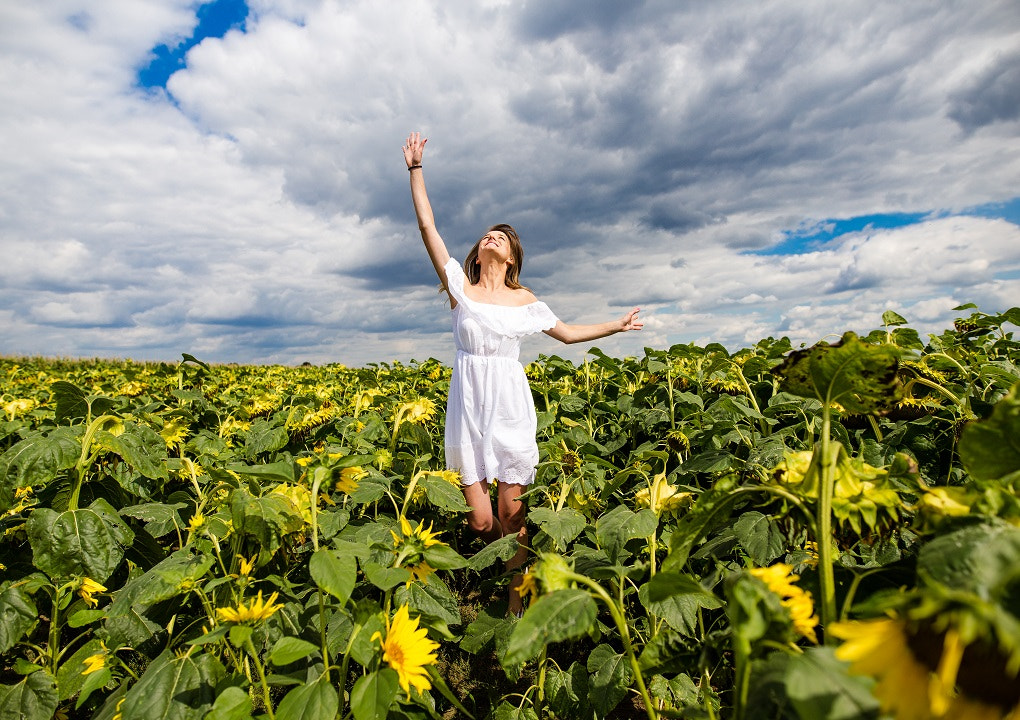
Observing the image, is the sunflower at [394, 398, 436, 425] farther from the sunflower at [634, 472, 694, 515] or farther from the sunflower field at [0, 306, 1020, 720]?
the sunflower at [634, 472, 694, 515]

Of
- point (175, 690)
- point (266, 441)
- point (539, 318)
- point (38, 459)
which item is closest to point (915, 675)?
point (175, 690)

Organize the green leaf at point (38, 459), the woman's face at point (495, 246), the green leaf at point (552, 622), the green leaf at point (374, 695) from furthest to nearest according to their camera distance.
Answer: the woman's face at point (495, 246) < the green leaf at point (38, 459) < the green leaf at point (374, 695) < the green leaf at point (552, 622)

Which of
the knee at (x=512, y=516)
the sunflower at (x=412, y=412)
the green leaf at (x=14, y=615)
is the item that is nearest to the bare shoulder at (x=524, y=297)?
the sunflower at (x=412, y=412)

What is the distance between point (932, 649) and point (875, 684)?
8cm

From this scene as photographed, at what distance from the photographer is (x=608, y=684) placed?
1.71m

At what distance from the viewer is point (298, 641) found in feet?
4.73

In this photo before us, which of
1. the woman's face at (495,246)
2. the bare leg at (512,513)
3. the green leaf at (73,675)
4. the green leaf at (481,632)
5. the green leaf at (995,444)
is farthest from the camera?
the woman's face at (495,246)

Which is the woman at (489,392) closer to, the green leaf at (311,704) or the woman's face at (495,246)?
the woman's face at (495,246)

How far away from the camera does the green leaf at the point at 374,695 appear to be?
1257 millimetres

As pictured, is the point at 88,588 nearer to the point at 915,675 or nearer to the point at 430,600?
the point at 430,600

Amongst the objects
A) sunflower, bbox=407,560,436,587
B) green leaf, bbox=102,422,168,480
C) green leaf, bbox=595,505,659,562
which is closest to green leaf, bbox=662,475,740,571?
green leaf, bbox=595,505,659,562

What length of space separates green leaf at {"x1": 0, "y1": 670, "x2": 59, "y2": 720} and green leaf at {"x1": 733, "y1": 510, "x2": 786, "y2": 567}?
7.57 ft

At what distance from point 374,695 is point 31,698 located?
1.50 metres

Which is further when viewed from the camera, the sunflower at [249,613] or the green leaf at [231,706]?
the sunflower at [249,613]
